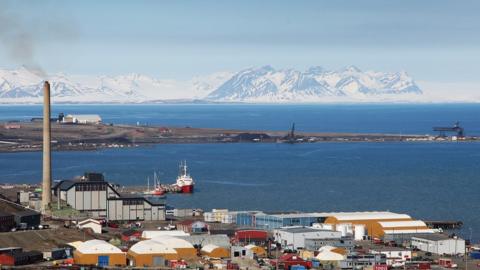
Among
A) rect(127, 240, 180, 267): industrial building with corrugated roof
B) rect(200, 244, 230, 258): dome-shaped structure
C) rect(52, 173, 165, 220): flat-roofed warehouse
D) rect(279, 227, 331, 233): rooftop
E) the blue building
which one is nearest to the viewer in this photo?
rect(127, 240, 180, 267): industrial building with corrugated roof

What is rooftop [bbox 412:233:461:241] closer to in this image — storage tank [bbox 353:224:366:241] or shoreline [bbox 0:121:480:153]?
storage tank [bbox 353:224:366:241]

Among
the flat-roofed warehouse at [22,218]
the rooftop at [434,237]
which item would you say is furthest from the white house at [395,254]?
the flat-roofed warehouse at [22,218]

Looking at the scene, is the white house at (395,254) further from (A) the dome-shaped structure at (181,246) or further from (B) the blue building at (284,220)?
(B) the blue building at (284,220)

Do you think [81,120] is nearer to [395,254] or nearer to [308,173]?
[308,173]

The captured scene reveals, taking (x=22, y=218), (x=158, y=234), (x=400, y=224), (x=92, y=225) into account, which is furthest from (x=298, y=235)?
(x=22, y=218)

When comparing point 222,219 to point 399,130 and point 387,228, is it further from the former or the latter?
point 399,130

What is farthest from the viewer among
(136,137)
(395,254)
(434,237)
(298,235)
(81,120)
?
(81,120)

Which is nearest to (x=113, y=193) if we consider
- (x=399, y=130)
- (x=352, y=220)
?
(x=352, y=220)

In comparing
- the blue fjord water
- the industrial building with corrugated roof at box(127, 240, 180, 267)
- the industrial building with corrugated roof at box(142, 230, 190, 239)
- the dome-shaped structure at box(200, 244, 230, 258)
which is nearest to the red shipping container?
the dome-shaped structure at box(200, 244, 230, 258)
